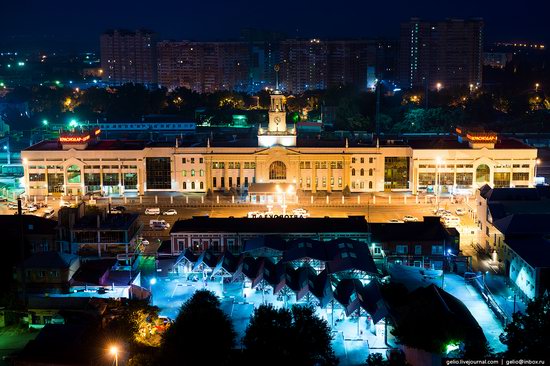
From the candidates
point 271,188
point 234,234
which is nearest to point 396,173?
point 271,188

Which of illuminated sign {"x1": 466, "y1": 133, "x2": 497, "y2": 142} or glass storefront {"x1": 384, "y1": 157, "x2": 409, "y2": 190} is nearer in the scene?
illuminated sign {"x1": 466, "y1": 133, "x2": 497, "y2": 142}

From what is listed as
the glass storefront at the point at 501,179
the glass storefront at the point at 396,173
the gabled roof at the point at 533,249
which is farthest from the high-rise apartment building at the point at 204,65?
the gabled roof at the point at 533,249

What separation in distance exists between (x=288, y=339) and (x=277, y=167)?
27.2 metres

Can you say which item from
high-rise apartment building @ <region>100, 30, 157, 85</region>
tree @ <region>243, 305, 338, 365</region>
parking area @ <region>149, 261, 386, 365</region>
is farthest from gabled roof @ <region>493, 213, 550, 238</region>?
high-rise apartment building @ <region>100, 30, 157, 85</region>

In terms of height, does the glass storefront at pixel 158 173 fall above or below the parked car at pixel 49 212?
A: above

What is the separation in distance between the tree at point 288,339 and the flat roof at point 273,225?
35.9ft

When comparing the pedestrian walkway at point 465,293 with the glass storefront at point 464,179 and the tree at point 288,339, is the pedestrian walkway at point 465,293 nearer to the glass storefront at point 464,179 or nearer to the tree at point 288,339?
the tree at point 288,339

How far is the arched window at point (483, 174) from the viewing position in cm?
4872

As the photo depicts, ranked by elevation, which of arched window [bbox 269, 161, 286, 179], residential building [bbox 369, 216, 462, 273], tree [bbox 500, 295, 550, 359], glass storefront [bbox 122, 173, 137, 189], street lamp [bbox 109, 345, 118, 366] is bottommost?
street lamp [bbox 109, 345, 118, 366]

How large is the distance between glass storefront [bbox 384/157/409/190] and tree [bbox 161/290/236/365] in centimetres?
2662

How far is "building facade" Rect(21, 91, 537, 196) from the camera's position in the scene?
4875 cm

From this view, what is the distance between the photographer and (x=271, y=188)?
47094 millimetres

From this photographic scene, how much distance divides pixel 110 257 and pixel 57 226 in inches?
109

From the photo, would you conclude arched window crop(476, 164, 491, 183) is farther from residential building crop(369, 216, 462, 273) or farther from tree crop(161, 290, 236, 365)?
tree crop(161, 290, 236, 365)
